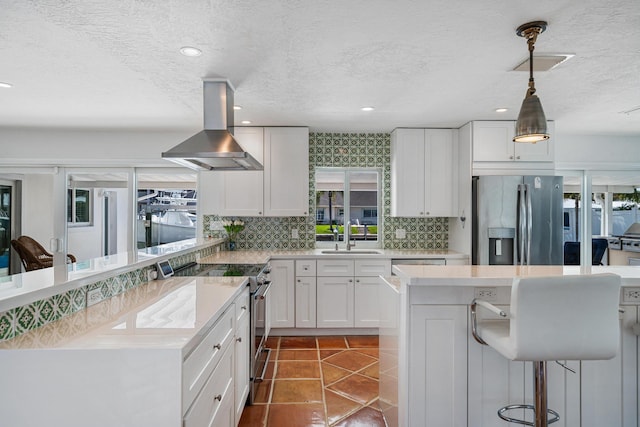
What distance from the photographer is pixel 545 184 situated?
12.3 ft

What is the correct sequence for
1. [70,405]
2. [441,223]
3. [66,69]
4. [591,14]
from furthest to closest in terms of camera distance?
1. [441,223]
2. [66,69]
3. [591,14]
4. [70,405]

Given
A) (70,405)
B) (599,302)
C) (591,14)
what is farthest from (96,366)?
(591,14)

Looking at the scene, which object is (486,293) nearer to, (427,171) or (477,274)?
(477,274)

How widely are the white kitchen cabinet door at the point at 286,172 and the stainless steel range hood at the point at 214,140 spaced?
127 cm

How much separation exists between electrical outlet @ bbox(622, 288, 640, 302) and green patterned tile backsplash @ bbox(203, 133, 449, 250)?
2.55m

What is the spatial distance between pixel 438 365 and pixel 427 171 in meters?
2.68

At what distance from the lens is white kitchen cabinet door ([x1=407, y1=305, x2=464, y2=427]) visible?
6.65 ft

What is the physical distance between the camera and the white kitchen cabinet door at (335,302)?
414 cm

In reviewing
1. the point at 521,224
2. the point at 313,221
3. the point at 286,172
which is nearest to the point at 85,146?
the point at 286,172

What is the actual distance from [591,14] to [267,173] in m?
3.18

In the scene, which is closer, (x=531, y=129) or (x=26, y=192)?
(x=531, y=129)

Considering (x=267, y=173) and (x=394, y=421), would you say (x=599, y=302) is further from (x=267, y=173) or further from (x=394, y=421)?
(x=267, y=173)

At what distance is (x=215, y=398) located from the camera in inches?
67.9

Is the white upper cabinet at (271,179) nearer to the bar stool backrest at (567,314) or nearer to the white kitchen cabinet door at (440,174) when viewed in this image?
the white kitchen cabinet door at (440,174)
